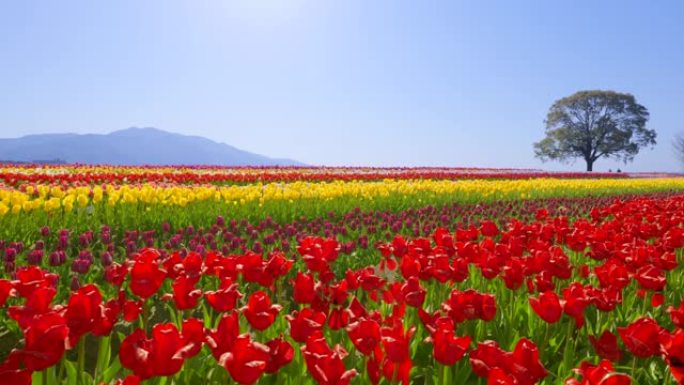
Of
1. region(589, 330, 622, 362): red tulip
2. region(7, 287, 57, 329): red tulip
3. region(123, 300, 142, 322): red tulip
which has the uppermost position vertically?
region(7, 287, 57, 329): red tulip

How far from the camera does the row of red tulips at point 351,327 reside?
1.66 metres

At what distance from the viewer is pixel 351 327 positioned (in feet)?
6.79

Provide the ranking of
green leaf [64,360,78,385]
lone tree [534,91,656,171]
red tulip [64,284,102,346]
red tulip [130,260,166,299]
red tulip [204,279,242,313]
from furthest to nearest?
1. lone tree [534,91,656,171]
2. red tulip [130,260,166,299]
3. red tulip [204,279,242,313]
4. green leaf [64,360,78,385]
5. red tulip [64,284,102,346]

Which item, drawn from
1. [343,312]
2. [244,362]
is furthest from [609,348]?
[244,362]

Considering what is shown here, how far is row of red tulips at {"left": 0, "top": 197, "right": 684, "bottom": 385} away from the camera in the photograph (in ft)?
5.43

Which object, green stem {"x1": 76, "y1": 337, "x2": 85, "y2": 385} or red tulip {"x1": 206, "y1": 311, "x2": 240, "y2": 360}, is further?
green stem {"x1": 76, "y1": 337, "x2": 85, "y2": 385}

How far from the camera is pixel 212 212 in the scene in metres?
8.88

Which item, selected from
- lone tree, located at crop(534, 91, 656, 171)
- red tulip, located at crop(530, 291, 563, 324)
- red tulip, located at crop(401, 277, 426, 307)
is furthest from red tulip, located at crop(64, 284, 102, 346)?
lone tree, located at crop(534, 91, 656, 171)

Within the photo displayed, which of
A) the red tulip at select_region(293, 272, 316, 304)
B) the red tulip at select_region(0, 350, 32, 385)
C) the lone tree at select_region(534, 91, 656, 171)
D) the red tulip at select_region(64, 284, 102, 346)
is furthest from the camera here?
the lone tree at select_region(534, 91, 656, 171)

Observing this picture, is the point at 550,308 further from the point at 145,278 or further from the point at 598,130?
the point at 598,130

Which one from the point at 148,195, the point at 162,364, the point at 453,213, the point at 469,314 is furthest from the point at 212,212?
the point at 162,364

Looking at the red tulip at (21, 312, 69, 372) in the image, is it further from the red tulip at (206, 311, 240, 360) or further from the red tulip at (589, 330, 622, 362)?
the red tulip at (589, 330, 622, 362)

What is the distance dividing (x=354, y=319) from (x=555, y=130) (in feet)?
195

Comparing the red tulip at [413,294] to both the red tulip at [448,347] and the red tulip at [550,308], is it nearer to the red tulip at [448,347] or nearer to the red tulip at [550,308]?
the red tulip at [550,308]
